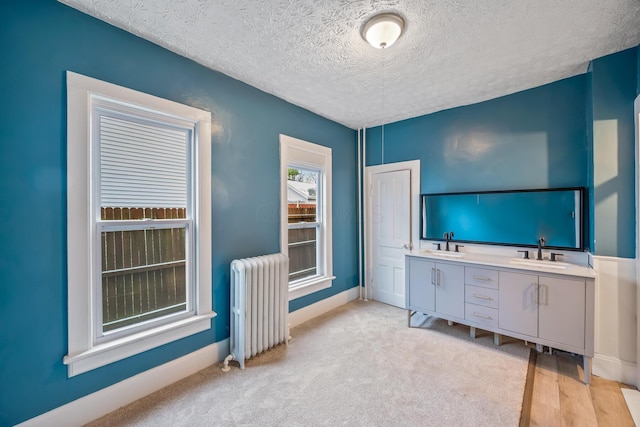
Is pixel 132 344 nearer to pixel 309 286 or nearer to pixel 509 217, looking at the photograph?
pixel 309 286

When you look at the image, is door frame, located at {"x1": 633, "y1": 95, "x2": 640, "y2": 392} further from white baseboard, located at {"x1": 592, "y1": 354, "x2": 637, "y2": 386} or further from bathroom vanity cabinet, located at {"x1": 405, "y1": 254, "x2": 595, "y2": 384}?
bathroom vanity cabinet, located at {"x1": 405, "y1": 254, "x2": 595, "y2": 384}

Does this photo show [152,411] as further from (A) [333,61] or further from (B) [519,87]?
(B) [519,87]

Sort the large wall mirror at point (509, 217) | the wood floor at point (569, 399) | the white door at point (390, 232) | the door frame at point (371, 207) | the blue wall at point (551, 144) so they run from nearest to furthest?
1. the wood floor at point (569, 399)
2. the blue wall at point (551, 144)
3. the large wall mirror at point (509, 217)
4. the door frame at point (371, 207)
5. the white door at point (390, 232)

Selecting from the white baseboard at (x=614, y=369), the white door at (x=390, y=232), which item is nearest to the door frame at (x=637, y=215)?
the white baseboard at (x=614, y=369)

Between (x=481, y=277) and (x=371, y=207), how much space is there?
1787mm

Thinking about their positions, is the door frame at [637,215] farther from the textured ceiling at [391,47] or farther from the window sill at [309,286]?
the window sill at [309,286]

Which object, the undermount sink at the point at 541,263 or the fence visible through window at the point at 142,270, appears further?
the undermount sink at the point at 541,263

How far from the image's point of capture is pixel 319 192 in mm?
3580

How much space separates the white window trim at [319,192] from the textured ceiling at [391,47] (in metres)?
0.60

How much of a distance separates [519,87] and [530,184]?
996 mm

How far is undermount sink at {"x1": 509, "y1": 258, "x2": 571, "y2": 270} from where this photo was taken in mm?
2310

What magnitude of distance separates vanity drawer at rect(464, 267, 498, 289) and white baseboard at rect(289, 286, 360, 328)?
167 cm

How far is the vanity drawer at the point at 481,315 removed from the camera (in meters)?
2.53

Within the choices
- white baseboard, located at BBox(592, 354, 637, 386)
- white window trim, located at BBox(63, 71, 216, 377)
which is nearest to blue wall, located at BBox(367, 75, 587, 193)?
white baseboard, located at BBox(592, 354, 637, 386)
